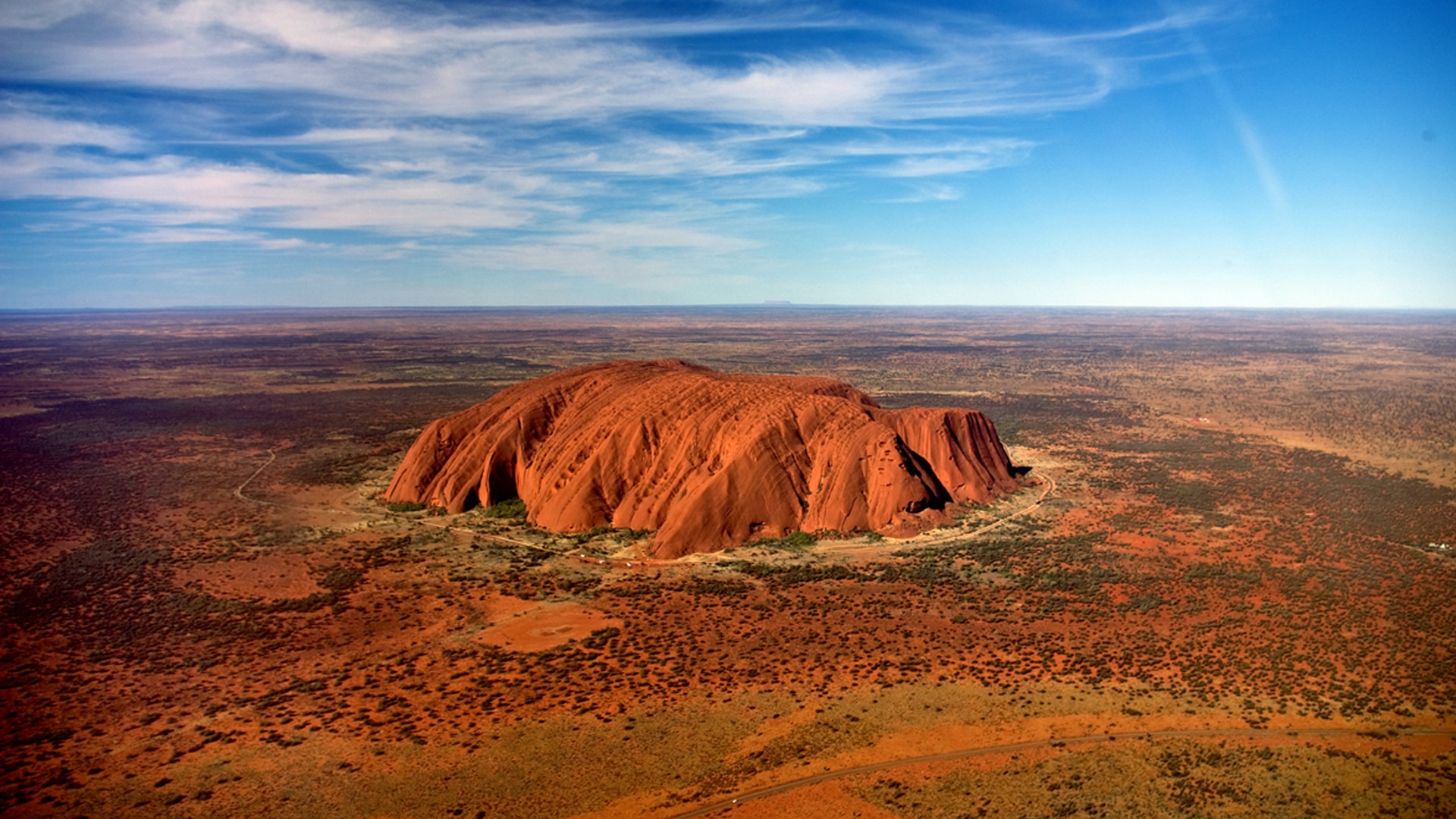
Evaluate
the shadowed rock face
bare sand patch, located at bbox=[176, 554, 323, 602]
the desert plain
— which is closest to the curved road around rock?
the desert plain

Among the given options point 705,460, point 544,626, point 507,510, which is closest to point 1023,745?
point 544,626

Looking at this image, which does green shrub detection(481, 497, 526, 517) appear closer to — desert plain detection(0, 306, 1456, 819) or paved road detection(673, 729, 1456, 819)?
desert plain detection(0, 306, 1456, 819)

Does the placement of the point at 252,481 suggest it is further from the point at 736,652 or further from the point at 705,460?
the point at 736,652

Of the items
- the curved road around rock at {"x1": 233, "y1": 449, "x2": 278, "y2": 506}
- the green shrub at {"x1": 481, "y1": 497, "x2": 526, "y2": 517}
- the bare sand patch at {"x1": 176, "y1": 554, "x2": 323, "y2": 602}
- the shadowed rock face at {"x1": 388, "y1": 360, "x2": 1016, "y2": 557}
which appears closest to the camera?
the bare sand patch at {"x1": 176, "y1": 554, "x2": 323, "y2": 602}

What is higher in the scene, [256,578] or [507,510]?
[507,510]

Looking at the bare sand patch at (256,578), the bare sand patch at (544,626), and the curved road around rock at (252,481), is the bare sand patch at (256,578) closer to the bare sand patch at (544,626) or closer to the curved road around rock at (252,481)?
the bare sand patch at (544,626)

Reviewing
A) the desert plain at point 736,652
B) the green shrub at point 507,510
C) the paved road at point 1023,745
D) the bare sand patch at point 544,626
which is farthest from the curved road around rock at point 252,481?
the paved road at point 1023,745
